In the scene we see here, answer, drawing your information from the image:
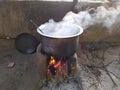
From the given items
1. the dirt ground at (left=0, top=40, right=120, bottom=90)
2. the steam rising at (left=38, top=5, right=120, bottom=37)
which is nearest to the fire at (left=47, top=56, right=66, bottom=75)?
the dirt ground at (left=0, top=40, right=120, bottom=90)

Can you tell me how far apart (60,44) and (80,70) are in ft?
3.56

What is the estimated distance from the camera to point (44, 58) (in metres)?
3.98

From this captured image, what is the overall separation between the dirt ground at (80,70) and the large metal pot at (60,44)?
62 centimetres

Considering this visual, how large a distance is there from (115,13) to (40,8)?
1.71m

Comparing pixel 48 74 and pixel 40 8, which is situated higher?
pixel 40 8

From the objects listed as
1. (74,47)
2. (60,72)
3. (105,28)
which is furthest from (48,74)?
(105,28)

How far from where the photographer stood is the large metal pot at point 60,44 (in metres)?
3.56

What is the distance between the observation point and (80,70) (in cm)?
448

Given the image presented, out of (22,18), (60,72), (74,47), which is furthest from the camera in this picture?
(22,18)

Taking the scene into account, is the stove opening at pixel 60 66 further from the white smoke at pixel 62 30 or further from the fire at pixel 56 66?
the white smoke at pixel 62 30

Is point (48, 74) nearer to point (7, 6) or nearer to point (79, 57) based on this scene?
point (79, 57)

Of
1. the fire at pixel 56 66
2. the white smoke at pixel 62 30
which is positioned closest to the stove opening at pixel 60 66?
the fire at pixel 56 66

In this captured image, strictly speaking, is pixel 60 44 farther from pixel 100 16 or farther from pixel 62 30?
pixel 100 16

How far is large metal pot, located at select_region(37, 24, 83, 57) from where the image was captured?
3.56m
